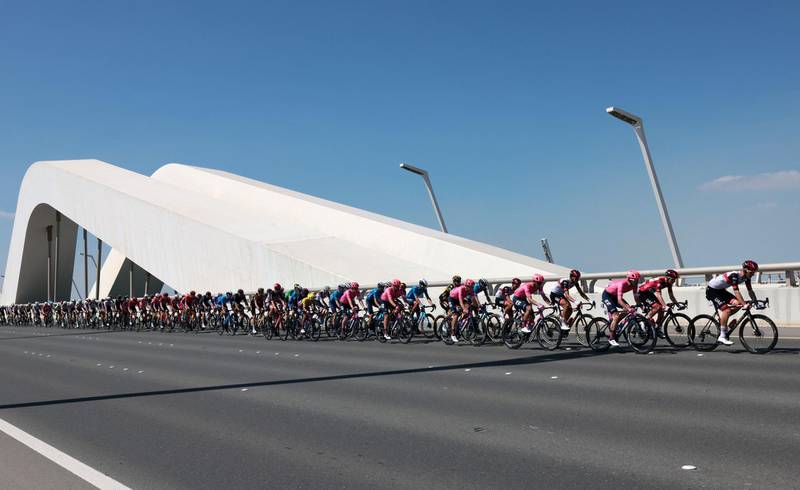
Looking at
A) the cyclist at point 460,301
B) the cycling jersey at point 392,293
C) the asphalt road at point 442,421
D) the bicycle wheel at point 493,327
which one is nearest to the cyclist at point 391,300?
the cycling jersey at point 392,293

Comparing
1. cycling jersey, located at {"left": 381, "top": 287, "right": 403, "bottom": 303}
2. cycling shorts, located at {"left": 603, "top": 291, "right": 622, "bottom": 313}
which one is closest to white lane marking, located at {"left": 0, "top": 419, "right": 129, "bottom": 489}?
cycling shorts, located at {"left": 603, "top": 291, "right": 622, "bottom": 313}

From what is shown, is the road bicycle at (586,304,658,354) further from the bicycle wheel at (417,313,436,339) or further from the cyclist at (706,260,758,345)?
the bicycle wheel at (417,313,436,339)

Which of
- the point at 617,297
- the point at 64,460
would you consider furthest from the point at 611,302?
the point at 64,460

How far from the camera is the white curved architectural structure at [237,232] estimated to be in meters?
34.4

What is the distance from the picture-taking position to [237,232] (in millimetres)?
41156

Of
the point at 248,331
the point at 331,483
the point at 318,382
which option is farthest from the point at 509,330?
the point at 248,331

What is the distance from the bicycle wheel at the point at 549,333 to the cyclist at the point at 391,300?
534 cm

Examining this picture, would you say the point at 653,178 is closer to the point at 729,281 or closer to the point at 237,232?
the point at 729,281

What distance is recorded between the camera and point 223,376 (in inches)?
506

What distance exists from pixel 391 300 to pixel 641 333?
24.6 ft

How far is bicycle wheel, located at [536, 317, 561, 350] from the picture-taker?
14.2 m

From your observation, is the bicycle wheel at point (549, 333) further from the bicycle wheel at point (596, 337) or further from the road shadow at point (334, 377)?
the bicycle wheel at point (596, 337)

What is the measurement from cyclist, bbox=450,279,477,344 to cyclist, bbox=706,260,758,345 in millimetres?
5625

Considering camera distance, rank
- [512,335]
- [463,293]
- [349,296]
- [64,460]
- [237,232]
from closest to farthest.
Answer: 1. [64,460]
2. [512,335]
3. [463,293]
4. [349,296]
5. [237,232]
